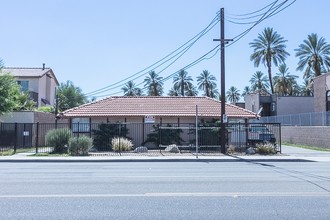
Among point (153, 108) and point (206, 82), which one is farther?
point (206, 82)

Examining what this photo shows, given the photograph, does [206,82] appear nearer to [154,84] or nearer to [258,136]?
[154,84]

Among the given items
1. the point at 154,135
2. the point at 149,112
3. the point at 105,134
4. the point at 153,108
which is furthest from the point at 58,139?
the point at 153,108

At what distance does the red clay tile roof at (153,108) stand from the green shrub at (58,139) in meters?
4.59

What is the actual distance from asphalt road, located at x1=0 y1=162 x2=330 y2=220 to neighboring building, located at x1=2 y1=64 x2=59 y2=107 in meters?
36.7

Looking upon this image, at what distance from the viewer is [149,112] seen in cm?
3125

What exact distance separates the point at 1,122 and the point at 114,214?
2475 cm

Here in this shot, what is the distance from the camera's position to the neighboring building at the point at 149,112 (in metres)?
30.8

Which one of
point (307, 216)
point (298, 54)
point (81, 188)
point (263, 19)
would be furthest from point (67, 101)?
point (307, 216)

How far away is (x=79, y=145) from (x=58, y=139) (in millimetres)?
2120

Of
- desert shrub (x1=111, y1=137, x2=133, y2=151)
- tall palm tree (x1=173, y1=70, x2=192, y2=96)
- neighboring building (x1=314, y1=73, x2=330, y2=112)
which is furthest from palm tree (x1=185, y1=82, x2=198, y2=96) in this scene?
desert shrub (x1=111, y1=137, x2=133, y2=151)

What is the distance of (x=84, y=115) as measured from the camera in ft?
101

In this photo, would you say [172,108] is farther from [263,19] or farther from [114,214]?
[114,214]

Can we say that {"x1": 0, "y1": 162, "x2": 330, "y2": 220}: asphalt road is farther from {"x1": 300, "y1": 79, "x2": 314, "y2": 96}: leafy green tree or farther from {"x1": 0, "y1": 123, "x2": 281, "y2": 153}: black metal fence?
{"x1": 300, "y1": 79, "x2": 314, "y2": 96}: leafy green tree

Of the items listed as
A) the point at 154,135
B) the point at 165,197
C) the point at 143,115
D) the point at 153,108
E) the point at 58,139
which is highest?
the point at 153,108
